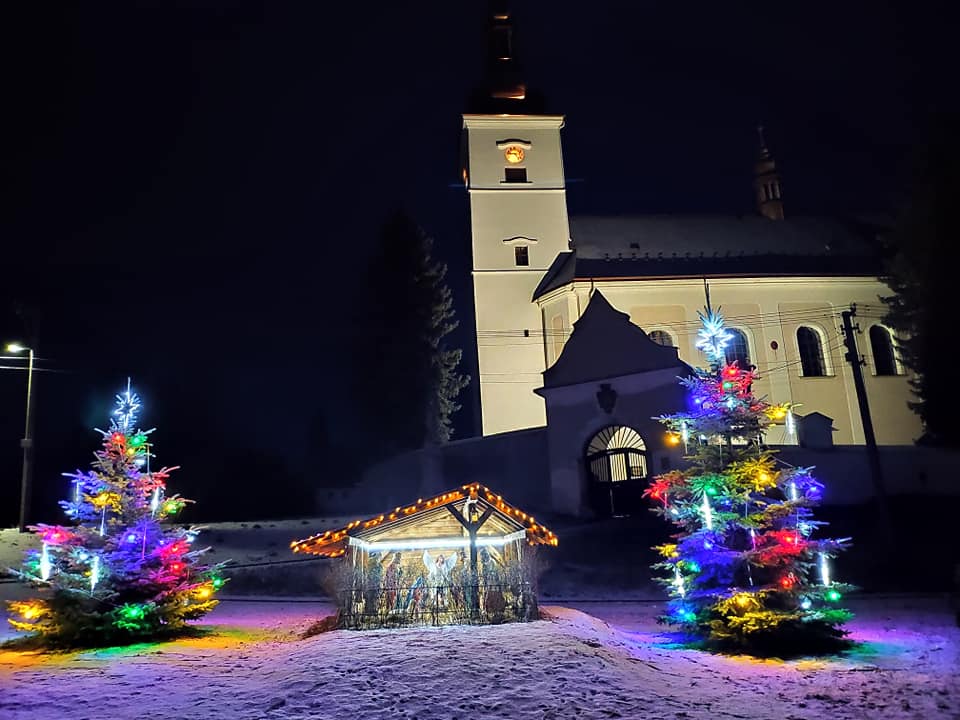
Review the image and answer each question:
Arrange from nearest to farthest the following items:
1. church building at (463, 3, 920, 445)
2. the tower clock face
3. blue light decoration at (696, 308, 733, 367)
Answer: blue light decoration at (696, 308, 733, 367)
church building at (463, 3, 920, 445)
the tower clock face

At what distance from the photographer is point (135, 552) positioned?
10.8 m

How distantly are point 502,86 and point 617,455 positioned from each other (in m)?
24.1

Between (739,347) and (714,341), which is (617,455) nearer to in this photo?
(714,341)

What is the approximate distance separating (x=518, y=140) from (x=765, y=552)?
3057 centimetres

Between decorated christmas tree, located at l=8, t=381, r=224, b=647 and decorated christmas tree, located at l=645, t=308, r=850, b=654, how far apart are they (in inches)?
298

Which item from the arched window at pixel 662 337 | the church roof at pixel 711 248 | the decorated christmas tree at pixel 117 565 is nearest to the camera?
the decorated christmas tree at pixel 117 565

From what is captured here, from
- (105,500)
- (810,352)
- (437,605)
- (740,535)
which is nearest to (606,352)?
(740,535)

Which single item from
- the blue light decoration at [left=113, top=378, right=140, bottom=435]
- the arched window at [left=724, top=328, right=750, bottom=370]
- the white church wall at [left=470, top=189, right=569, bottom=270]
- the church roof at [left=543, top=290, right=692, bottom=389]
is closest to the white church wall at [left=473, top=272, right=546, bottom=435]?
the white church wall at [left=470, top=189, right=569, bottom=270]

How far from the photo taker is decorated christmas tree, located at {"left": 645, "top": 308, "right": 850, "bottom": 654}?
9477 mm

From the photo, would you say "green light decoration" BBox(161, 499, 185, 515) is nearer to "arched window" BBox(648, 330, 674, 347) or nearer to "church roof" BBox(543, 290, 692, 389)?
"church roof" BBox(543, 290, 692, 389)

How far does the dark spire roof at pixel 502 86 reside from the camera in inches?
1449

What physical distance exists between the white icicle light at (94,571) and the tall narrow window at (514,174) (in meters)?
29.5

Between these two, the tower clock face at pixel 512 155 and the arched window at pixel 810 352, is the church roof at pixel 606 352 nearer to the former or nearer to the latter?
the arched window at pixel 810 352

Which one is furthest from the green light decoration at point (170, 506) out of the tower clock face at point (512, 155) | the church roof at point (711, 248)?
the tower clock face at point (512, 155)
